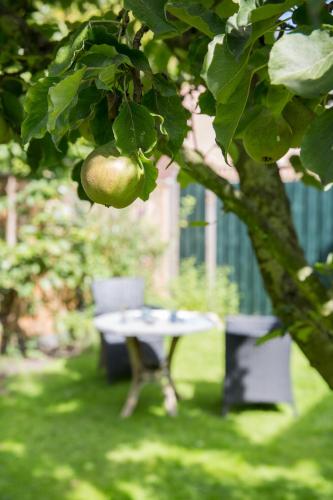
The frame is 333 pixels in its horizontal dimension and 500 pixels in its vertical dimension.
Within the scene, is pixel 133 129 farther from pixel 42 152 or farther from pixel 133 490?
pixel 133 490

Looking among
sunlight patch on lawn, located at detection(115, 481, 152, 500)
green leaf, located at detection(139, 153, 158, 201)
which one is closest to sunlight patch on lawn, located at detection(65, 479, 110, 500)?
sunlight patch on lawn, located at detection(115, 481, 152, 500)

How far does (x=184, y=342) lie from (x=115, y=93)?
21.5 ft

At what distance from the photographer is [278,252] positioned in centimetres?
141

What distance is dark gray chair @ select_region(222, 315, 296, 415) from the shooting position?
462 cm

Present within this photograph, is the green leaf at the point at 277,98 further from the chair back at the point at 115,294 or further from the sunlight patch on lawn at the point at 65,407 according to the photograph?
the chair back at the point at 115,294

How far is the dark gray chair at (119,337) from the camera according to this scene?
5242 millimetres

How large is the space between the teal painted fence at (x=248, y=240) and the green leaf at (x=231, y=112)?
6.68 metres

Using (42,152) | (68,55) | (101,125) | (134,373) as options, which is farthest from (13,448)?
(68,55)

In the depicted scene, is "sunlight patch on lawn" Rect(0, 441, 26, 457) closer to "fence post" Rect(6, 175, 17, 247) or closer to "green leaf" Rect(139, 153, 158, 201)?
"fence post" Rect(6, 175, 17, 247)

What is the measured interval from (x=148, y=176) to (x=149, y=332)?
3970 millimetres

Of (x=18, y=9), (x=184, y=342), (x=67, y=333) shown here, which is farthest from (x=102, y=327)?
(x=18, y=9)

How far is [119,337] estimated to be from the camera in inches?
215

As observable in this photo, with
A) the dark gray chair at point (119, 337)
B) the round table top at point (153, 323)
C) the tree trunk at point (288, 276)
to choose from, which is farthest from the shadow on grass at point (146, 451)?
the tree trunk at point (288, 276)

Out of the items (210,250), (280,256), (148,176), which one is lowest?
(210,250)
